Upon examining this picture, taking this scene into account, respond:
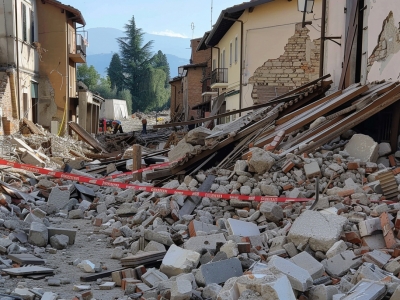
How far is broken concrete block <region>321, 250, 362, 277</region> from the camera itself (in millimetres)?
5422

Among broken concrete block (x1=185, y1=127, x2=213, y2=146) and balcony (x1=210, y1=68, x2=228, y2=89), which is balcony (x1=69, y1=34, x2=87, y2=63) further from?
broken concrete block (x1=185, y1=127, x2=213, y2=146)

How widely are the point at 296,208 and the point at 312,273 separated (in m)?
2.26

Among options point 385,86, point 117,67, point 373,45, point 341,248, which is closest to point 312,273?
point 341,248

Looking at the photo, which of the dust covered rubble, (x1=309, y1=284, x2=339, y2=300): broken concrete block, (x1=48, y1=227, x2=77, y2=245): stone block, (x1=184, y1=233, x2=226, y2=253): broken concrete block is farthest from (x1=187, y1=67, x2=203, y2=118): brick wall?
(x1=309, y1=284, x2=339, y2=300): broken concrete block

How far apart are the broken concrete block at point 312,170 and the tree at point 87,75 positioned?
6382 cm

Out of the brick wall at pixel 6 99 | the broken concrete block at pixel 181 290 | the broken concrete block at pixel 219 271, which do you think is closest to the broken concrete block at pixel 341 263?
the broken concrete block at pixel 219 271

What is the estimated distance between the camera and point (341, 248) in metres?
5.75

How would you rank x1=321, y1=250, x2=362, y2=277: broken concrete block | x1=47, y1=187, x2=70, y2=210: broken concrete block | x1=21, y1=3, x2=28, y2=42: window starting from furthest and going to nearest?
1. x1=21, y1=3, x2=28, y2=42: window
2. x1=47, y1=187, x2=70, y2=210: broken concrete block
3. x1=321, y1=250, x2=362, y2=277: broken concrete block

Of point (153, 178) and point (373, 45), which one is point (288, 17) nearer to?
point (373, 45)

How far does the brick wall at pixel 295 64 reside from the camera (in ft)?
65.9

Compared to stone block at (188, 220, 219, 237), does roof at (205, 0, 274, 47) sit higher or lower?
higher

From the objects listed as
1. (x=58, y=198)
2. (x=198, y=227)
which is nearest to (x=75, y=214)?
(x=58, y=198)

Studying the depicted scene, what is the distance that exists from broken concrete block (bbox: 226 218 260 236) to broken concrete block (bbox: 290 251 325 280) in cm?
130

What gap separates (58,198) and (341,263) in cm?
677
